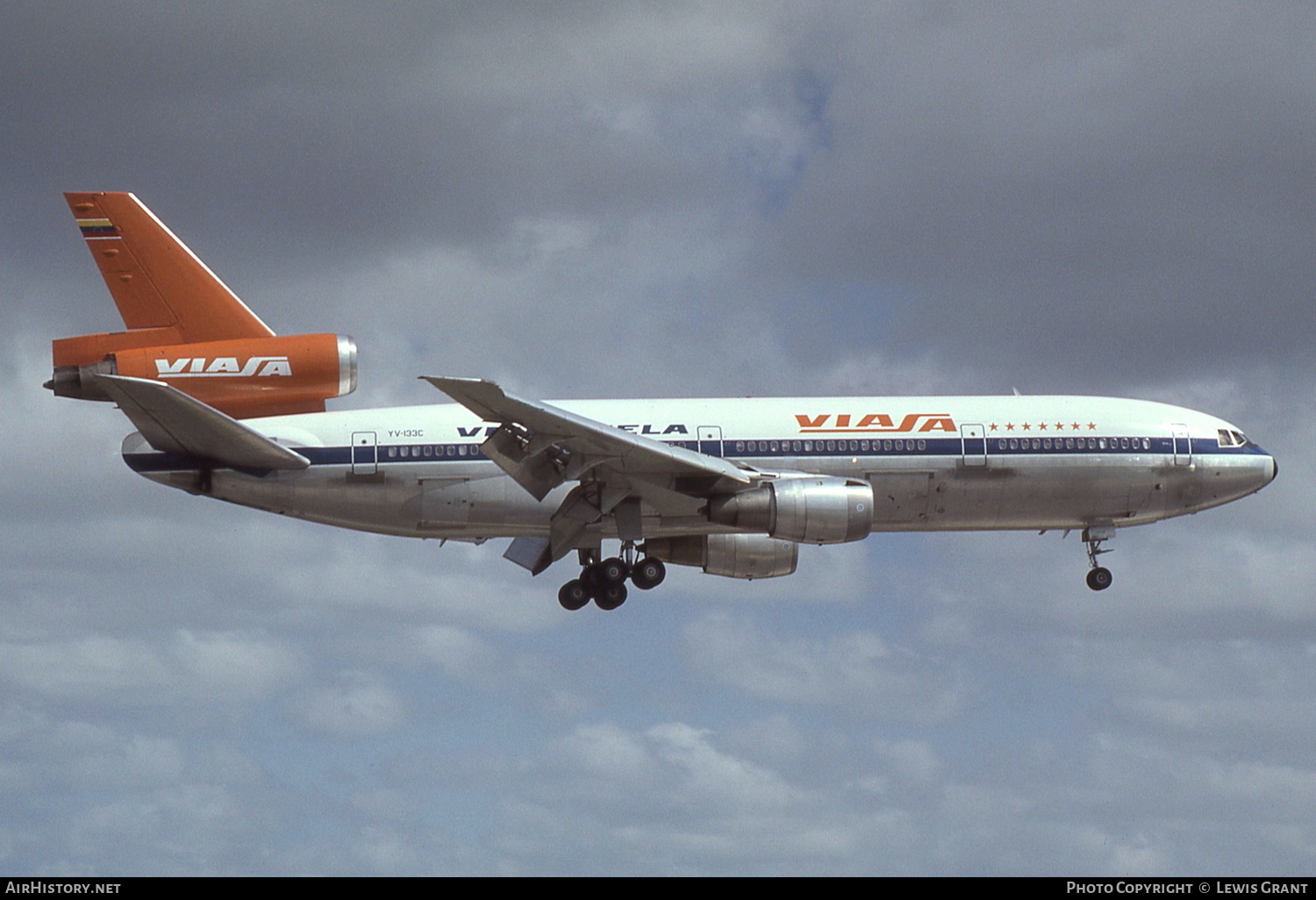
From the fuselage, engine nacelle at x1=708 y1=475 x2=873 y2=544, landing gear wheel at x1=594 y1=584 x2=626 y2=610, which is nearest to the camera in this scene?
engine nacelle at x1=708 y1=475 x2=873 y2=544

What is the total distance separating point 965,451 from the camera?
145 feet

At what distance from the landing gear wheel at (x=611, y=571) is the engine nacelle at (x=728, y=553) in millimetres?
3067

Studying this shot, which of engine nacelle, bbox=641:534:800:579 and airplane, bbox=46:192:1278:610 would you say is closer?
airplane, bbox=46:192:1278:610

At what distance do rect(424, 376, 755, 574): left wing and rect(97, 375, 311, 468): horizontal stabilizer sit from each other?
6.09 m

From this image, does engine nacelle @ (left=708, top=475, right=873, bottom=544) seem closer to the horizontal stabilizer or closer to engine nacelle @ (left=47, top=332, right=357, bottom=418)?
engine nacelle @ (left=47, top=332, right=357, bottom=418)

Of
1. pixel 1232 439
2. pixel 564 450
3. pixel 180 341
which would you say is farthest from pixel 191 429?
pixel 1232 439

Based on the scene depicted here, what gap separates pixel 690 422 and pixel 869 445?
5.01 m

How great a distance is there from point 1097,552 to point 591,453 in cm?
1616

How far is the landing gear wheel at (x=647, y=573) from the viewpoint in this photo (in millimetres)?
44750

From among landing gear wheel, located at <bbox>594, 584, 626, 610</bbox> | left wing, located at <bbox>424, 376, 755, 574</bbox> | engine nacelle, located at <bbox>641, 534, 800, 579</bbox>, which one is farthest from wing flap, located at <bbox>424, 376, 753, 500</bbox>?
engine nacelle, located at <bbox>641, 534, 800, 579</bbox>

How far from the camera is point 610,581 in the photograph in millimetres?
44531

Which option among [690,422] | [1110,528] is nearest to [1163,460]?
[1110,528]

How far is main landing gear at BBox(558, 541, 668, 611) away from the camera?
44.5 meters

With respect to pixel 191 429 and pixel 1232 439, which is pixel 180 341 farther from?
pixel 1232 439
